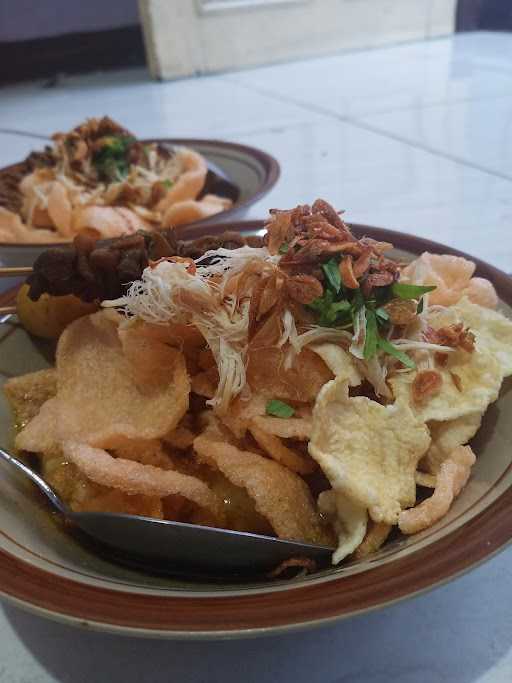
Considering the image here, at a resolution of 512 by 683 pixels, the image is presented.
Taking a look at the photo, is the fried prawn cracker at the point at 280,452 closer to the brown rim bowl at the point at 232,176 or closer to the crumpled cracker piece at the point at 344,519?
the crumpled cracker piece at the point at 344,519

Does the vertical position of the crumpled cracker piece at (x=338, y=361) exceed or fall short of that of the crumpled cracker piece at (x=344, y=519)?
it exceeds it

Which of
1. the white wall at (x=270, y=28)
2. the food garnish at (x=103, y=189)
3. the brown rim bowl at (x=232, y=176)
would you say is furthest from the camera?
the white wall at (x=270, y=28)

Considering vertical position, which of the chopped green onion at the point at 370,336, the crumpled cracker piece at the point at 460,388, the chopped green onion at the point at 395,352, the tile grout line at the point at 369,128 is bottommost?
the tile grout line at the point at 369,128

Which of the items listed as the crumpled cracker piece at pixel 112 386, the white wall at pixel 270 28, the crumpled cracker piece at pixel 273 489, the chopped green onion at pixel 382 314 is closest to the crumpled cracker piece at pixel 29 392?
the crumpled cracker piece at pixel 112 386

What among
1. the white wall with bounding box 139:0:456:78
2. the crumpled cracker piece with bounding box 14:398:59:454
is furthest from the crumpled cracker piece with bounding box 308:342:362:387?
the white wall with bounding box 139:0:456:78

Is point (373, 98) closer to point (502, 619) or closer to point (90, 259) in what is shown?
point (90, 259)

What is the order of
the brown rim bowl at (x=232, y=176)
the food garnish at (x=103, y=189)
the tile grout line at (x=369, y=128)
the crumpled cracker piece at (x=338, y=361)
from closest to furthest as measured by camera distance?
the crumpled cracker piece at (x=338, y=361) < the brown rim bowl at (x=232, y=176) < the food garnish at (x=103, y=189) < the tile grout line at (x=369, y=128)
